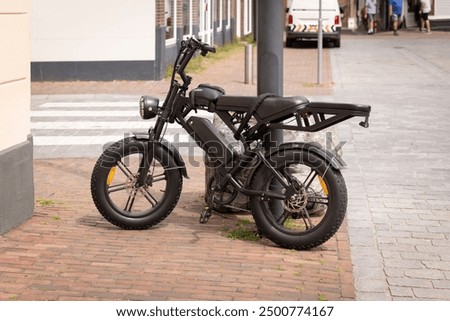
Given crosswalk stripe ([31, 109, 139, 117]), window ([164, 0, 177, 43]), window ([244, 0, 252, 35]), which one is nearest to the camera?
crosswalk stripe ([31, 109, 139, 117])

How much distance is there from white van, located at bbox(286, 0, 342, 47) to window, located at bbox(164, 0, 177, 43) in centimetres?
986

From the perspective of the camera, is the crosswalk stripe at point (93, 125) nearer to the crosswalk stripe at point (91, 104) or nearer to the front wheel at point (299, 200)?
the crosswalk stripe at point (91, 104)

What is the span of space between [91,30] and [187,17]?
227 inches

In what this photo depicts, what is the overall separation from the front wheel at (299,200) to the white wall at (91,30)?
12.9m

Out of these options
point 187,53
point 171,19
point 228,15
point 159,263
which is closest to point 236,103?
point 187,53

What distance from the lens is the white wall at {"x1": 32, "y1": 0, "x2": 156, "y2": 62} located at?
19.0m

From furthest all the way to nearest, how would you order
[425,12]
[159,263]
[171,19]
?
[425,12] → [171,19] → [159,263]

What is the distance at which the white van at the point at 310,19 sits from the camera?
31391 mm

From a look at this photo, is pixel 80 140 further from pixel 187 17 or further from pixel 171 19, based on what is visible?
pixel 187 17

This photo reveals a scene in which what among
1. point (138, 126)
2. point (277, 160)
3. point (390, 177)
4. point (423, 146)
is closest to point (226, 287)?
point (277, 160)

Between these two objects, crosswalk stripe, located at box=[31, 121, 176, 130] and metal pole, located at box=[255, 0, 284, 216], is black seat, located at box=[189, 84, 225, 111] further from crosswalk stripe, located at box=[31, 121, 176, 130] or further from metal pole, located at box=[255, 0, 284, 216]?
crosswalk stripe, located at box=[31, 121, 176, 130]

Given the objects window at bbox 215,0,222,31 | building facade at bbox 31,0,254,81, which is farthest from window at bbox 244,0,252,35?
building facade at bbox 31,0,254,81

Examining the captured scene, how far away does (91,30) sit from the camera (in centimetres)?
1908

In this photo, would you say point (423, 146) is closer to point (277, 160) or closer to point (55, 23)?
point (277, 160)
